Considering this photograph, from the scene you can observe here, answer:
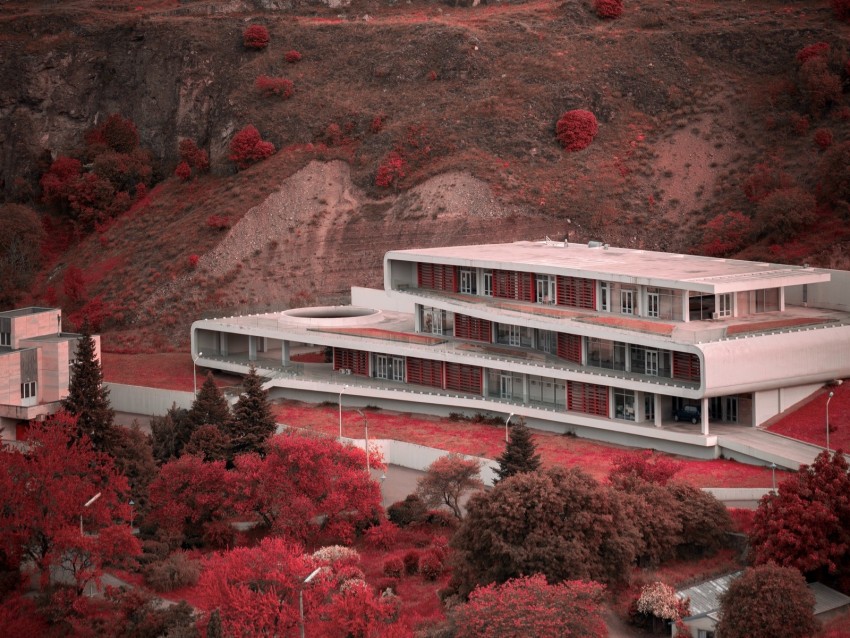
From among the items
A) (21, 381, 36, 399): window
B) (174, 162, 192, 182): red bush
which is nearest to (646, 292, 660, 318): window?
(21, 381, 36, 399): window

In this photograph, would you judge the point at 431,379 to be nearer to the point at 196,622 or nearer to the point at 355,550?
the point at 355,550

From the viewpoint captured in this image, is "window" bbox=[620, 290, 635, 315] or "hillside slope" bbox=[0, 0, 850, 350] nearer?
"window" bbox=[620, 290, 635, 315]

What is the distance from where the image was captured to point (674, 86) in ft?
334

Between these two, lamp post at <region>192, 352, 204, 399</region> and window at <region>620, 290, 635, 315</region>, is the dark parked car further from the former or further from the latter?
lamp post at <region>192, 352, 204, 399</region>

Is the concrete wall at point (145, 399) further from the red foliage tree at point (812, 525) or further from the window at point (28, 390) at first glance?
the red foliage tree at point (812, 525)

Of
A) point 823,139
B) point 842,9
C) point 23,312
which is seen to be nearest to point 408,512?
point 23,312

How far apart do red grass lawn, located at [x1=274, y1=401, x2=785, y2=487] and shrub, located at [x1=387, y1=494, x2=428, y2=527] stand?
6388mm

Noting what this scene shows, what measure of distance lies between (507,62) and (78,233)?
34858 mm

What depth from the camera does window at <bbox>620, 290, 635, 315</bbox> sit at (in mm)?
65312

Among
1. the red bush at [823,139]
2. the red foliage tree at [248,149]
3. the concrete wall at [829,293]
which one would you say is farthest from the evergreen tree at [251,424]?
the red bush at [823,139]

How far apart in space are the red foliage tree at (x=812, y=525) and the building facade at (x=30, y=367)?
1400 inches

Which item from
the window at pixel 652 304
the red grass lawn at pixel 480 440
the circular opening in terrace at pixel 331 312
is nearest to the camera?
the red grass lawn at pixel 480 440

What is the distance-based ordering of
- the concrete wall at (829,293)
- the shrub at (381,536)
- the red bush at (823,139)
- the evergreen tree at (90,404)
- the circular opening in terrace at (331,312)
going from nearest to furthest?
1. the shrub at (381,536)
2. the evergreen tree at (90,404)
3. the concrete wall at (829,293)
4. the circular opening in terrace at (331,312)
5. the red bush at (823,139)

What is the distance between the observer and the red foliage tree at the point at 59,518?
1865 inches
